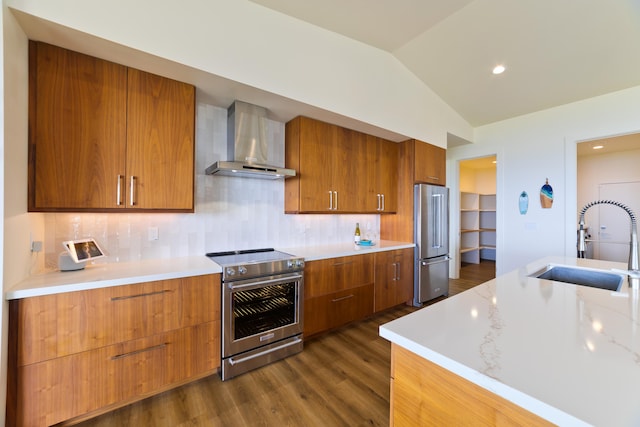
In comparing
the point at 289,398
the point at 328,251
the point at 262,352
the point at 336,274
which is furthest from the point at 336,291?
the point at 289,398

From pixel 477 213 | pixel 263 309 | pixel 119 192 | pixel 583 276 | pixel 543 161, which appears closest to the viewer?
pixel 119 192

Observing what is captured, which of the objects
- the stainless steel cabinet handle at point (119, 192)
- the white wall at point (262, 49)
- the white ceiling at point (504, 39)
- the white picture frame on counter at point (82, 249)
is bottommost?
the white picture frame on counter at point (82, 249)

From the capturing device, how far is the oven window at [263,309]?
2043mm

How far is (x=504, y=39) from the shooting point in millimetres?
2727

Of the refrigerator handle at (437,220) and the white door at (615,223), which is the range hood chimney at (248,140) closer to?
the refrigerator handle at (437,220)

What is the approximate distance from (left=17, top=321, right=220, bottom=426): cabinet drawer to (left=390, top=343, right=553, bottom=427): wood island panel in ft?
4.98

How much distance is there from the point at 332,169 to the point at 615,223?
6.08 meters

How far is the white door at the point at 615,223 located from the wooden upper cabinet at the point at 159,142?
7.28 metres

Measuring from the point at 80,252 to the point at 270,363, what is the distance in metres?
1.63

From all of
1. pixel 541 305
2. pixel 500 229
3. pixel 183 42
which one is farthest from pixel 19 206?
pixel 500 229

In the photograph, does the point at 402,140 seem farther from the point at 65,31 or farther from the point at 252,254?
the point at 65,31

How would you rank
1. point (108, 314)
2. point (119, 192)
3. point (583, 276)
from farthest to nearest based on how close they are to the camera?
point (583, 276), point (119, 192), point (108, 314)

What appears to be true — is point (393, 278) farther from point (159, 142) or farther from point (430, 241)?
point (159, 142)

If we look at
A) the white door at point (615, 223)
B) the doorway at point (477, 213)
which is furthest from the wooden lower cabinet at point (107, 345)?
the white door at point (615, 223)
